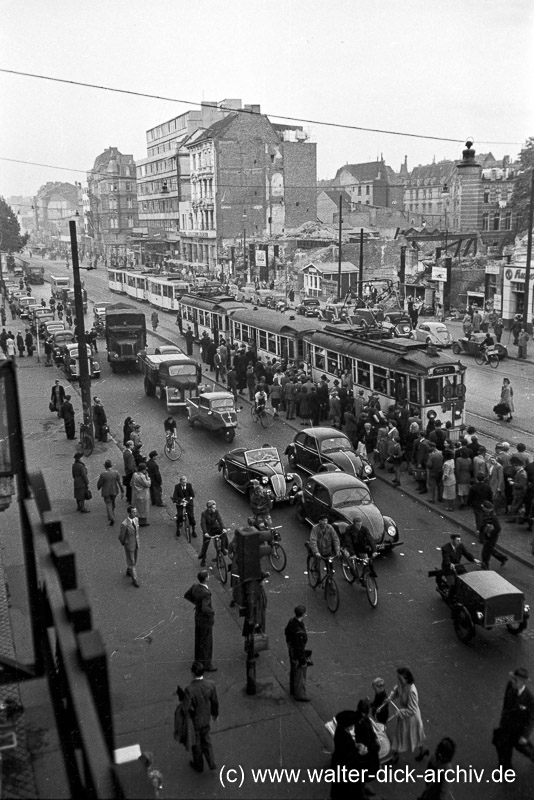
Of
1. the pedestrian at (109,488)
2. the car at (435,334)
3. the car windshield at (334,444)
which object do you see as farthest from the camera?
the car at (435,334)

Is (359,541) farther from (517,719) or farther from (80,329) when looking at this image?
(80,329)

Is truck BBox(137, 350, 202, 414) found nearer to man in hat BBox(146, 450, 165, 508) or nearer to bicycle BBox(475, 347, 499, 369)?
man in hat BBox(146, 450, 165, 508)

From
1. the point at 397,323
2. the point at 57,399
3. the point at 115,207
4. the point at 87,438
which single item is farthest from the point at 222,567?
the point at 115,207

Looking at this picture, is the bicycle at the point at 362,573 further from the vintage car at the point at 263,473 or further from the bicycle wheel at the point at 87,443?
the bicycle wheel at the point at 87,443

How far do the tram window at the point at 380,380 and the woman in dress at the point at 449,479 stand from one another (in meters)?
6.72

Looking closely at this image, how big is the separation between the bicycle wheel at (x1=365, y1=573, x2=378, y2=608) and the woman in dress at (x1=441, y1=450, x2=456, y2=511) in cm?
488

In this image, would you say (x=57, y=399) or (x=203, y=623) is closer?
(x=203, y=623)

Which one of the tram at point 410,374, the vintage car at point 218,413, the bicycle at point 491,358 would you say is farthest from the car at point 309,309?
the vintage car at point 218,413

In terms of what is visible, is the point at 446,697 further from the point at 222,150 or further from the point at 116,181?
→ the point at 116,181

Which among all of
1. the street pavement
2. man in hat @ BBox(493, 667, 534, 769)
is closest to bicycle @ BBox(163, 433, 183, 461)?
the street pavement

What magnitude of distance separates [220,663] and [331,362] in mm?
17995

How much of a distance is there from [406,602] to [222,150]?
278 ft

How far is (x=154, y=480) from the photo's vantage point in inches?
709

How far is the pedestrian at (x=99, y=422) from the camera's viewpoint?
23833 millimetres
